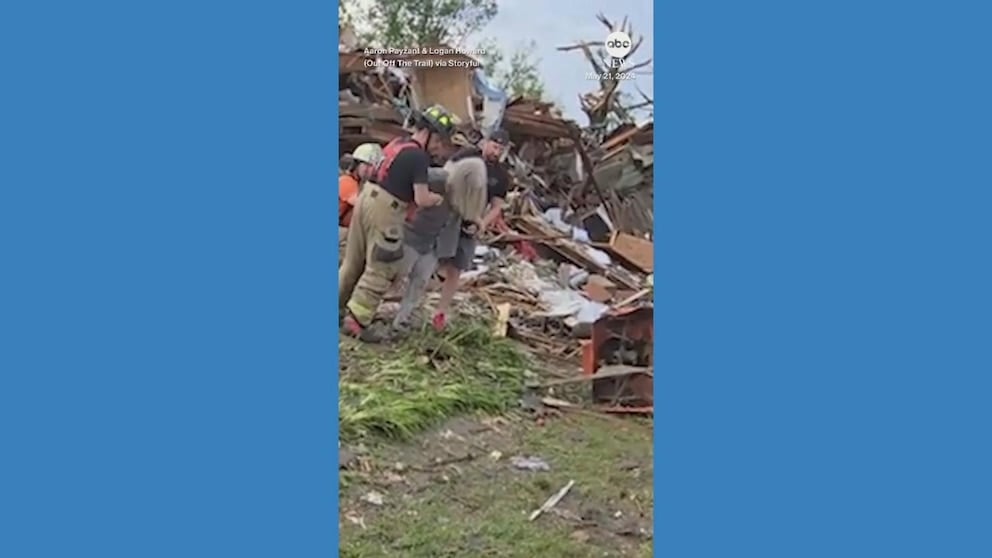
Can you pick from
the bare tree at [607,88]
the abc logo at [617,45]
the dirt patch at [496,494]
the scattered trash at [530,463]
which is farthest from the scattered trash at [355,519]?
the abc logo at [617,45]

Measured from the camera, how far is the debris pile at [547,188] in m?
2.91

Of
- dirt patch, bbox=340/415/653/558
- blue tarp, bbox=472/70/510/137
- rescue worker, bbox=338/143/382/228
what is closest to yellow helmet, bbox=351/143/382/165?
rescue worker, bbox=338/143/382/228

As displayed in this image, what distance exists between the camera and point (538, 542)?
115 inches

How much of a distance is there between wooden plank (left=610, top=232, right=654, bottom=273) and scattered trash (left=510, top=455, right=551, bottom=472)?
18.3 inches

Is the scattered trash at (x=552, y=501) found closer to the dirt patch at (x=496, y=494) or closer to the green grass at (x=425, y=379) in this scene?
the dirt patch at (x=496, y=494)

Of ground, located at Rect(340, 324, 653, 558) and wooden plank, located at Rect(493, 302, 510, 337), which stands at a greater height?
wooden plank, located at Rect(493, 302, 510, 337)

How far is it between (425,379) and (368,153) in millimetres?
502

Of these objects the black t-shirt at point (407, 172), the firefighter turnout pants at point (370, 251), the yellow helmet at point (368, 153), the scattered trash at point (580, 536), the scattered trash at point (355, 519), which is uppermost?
the yellow helmet at point (368, 153)

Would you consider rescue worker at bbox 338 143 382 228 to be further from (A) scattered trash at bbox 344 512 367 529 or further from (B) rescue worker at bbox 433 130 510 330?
(A) scattered trash at bbox 344 512 367 529

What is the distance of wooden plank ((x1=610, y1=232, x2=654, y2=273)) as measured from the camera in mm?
2922

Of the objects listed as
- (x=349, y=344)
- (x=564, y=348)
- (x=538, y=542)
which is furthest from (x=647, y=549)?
(x=349, y=344)

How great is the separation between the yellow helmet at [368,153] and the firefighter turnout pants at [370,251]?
58mm

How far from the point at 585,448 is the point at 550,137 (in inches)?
26.4

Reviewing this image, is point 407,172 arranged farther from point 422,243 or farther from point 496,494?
point 496,494
